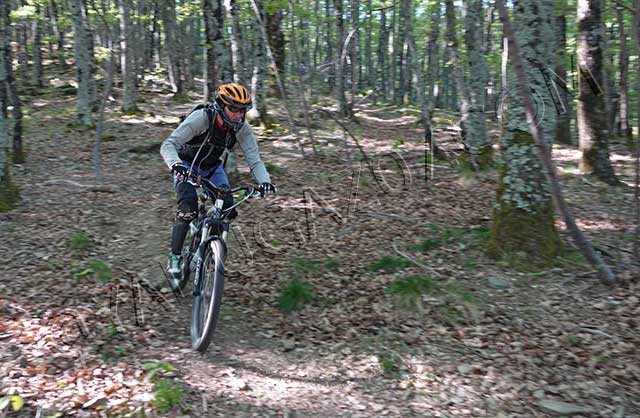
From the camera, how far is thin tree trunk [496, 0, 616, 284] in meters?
5.01

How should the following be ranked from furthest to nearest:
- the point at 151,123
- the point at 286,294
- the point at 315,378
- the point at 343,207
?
the point at 151,123, the point at 343,207, the point at 286,294, the point at 315,378

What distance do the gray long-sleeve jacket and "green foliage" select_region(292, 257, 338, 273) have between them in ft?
6.47

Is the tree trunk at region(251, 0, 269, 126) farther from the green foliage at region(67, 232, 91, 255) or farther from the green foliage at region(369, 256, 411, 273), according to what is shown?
the green foliage at region(369, 256, 411, 273)

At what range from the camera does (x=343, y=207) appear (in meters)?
9.79

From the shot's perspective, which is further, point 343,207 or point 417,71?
point 417,71

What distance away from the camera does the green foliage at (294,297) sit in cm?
617

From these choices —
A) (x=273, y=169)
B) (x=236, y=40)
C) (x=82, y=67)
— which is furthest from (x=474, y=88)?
(x=82, y=67)

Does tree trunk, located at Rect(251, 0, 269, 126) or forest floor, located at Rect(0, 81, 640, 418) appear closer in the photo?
forest floor, located at Rect(0, 81, 640, 418)

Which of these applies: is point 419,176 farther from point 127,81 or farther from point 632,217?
point 127,81

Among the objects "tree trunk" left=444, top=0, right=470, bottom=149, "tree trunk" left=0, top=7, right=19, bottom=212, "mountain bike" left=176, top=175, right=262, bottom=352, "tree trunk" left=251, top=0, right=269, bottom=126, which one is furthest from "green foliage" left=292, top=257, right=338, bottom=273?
"tree trunk" left=251, top=0, right=269, bottom=126

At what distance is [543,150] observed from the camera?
5379mm

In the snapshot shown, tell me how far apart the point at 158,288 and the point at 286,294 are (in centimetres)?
170

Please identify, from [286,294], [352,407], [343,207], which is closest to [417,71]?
[343,207]

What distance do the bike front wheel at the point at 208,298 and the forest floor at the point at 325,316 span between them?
21 centimetres
